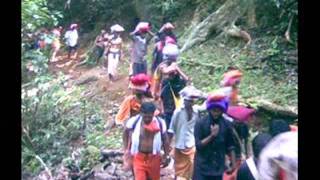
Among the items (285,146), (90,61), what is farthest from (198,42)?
(285,146)

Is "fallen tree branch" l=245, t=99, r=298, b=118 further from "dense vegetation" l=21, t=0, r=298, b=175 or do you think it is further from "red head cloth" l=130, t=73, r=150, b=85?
"red head cloth" l=130, t=73, r=150, b=85

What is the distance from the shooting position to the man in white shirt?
3105 mm

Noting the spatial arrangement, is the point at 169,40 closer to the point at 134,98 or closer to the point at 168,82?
the point at 168,82

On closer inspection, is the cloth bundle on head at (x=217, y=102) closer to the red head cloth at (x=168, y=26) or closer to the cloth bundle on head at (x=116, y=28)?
the red head cloth at (x=168, y=26)

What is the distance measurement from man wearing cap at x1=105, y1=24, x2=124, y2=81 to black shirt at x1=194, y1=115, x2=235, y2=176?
87 cm

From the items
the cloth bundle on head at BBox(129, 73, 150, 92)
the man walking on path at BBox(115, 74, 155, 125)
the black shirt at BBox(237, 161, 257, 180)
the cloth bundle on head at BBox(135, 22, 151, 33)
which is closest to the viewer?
the black shirt at BBox(237, 161, 257, 180)

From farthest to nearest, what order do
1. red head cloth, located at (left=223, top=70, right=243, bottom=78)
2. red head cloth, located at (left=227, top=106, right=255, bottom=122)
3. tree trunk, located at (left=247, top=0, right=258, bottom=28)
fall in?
tree trunk, located at (left=247, top=0, right=258, bottom=28) < red head cloth, located at (left=223, top=70, right=243, bottom=78) < red head cloth, located at (left=227, top=106, right=255, bottom=122)

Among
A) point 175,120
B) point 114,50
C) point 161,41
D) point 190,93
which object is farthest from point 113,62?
point 175,120

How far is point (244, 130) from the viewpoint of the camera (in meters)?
2.50

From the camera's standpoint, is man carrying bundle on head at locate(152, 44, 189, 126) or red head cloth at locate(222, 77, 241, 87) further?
red head cloth at locate(222, 77, 241, 87)

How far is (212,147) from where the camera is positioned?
7.95 feet

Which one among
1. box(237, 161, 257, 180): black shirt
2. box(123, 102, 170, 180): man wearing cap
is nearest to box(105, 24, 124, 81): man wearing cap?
box(123, 102, 170, 180): man wearing cap

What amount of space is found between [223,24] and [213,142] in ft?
4.49

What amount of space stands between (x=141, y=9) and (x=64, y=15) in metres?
0.46
